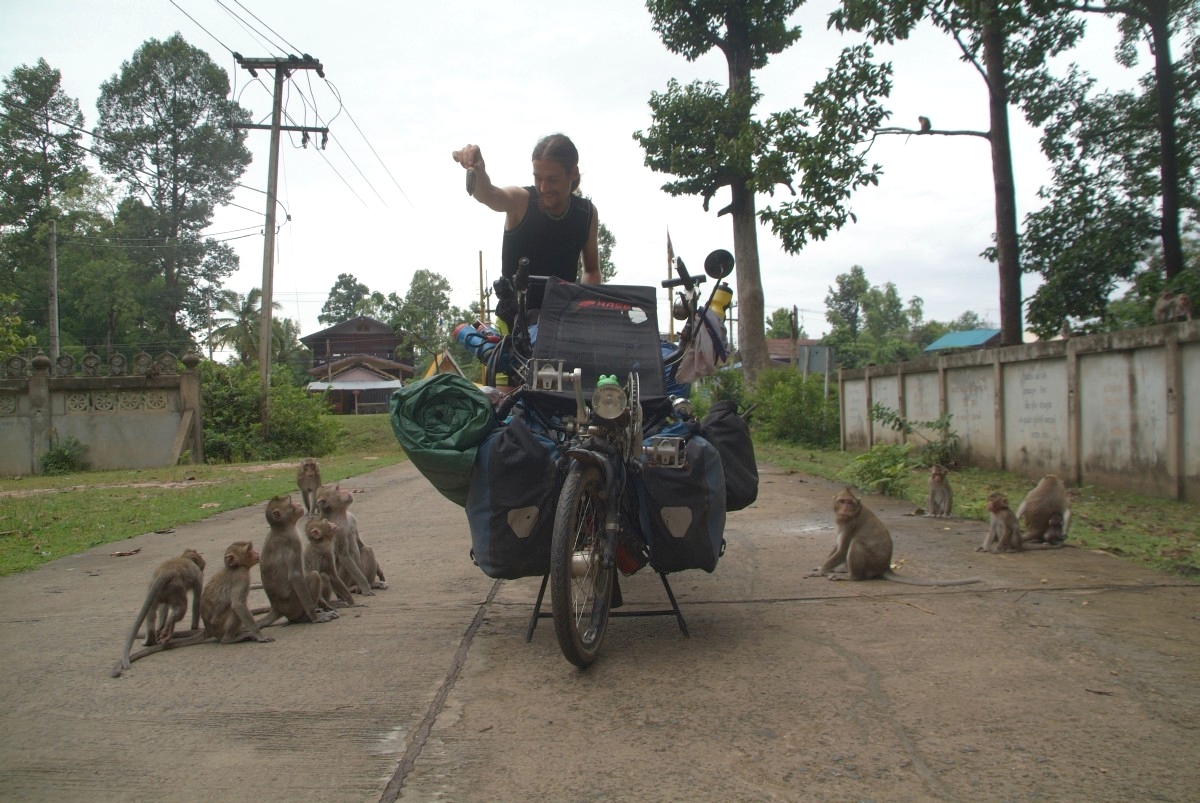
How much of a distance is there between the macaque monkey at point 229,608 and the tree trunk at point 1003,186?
15.0 metres

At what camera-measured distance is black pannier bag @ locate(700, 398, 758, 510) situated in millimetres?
4090

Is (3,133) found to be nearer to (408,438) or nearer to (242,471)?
(242,471)

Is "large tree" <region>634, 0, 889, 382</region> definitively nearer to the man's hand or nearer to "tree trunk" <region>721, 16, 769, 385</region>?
"tree trunk" <region>721, 16, 769, 385</region>

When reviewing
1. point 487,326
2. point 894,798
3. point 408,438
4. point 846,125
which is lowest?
point 894,798

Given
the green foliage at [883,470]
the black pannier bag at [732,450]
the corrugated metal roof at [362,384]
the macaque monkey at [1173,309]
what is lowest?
the green foliage at [883,470]

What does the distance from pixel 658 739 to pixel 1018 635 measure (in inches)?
72.4

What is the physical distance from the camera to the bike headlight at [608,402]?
357cm

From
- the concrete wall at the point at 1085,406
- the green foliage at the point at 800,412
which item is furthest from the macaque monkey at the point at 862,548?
the green foliage at the point at 800,412

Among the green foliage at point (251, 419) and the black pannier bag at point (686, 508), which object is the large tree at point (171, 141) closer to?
the green foliage at point (251, 419)

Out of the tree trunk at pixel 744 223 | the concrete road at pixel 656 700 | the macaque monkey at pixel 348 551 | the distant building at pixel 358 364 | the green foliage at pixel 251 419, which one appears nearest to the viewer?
the concrete road at pixel 656 700

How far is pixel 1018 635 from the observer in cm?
384

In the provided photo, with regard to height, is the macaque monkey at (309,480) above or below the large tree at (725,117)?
below

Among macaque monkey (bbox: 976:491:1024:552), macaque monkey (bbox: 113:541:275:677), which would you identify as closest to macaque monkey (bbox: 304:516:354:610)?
macaque monkey (bbox: 113:541:275:677)

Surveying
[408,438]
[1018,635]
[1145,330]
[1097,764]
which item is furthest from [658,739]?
[1145,330]
